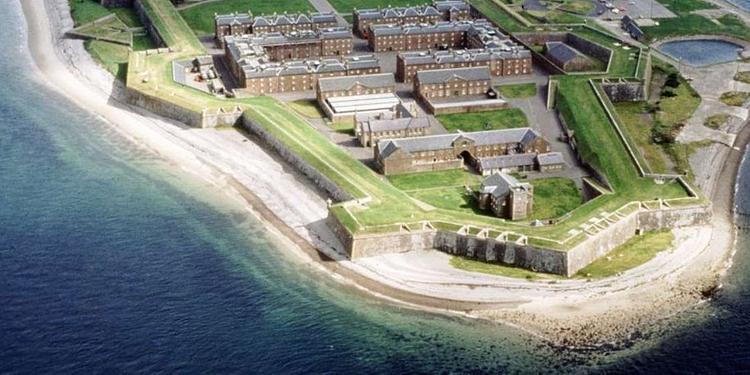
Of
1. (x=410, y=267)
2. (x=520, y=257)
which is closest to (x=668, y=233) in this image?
(x=520, y=257)

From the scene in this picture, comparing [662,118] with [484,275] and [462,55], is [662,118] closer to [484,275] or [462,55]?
[462,55]

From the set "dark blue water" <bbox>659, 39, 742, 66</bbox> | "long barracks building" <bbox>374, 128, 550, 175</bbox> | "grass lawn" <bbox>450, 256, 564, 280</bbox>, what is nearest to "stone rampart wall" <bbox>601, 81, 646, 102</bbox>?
"dark blue water" <bbox>659, 39, 742, 66</bbox>

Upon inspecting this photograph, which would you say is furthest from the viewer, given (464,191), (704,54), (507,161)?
(704,54)

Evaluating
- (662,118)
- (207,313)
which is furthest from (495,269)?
(662,118)

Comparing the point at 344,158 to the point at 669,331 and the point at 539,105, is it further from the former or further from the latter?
the point at 669,331

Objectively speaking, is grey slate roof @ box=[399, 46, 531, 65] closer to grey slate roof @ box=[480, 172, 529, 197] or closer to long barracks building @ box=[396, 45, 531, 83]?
long barracks building @ box=[396, 45, 531, 83]

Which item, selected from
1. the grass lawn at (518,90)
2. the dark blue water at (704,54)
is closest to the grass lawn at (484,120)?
the grass lawn at (518,90)

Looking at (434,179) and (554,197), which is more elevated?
(434,179)

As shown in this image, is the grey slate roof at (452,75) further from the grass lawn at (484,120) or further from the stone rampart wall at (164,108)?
the stone rampart wall at (164,108)
